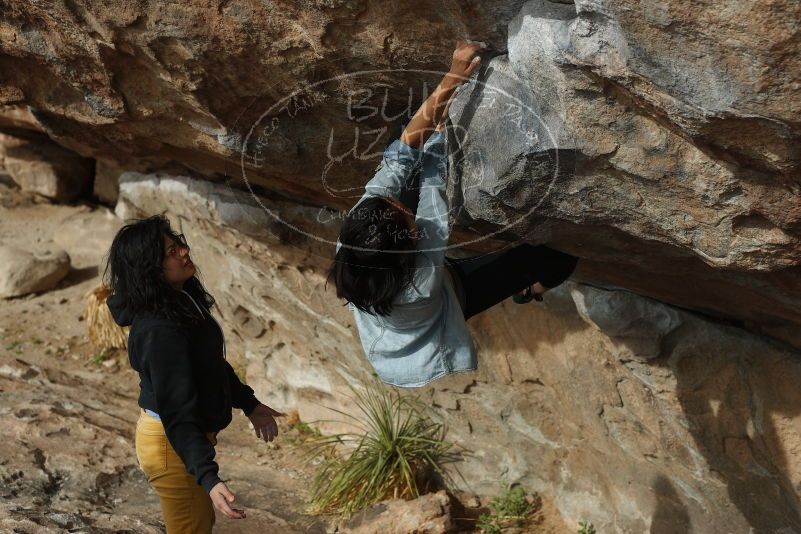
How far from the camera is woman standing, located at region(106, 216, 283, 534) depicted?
2.57 meters

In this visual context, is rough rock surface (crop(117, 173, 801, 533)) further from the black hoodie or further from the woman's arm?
the black hoodie

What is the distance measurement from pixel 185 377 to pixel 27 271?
4293 millimetres

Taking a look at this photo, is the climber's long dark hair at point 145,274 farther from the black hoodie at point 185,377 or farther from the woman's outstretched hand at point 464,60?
the woman's outstretched hand at point 464,60

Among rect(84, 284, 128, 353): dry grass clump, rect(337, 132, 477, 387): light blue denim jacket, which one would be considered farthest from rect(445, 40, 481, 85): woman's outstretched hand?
rect(84, 284, 128, 353): dry grass clump

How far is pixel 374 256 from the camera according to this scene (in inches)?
98.4

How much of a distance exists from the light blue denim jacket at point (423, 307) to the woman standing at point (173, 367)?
48 cm

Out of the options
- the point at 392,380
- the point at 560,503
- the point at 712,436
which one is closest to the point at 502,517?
the point at 560,503

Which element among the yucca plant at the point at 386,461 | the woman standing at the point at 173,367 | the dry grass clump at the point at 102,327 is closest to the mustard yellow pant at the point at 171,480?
the woman standing at the point at 173,367

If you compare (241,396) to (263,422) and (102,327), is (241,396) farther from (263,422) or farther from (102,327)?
(102,327)

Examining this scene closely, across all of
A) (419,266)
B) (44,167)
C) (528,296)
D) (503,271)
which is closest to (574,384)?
(528,296)

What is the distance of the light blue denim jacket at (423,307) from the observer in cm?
262

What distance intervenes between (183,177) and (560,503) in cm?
251

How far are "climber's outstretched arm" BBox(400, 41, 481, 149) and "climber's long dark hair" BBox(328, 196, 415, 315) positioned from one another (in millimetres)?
245

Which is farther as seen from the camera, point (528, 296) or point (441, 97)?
point (528, 296)
